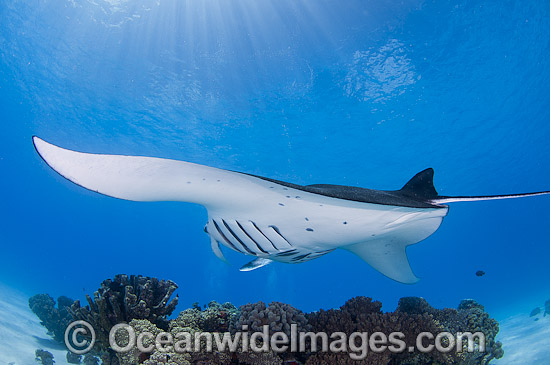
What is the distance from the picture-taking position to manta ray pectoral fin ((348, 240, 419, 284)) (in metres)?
4.04

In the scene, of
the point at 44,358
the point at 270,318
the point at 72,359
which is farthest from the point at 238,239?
the point at 72,359

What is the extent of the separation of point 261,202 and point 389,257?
9.01 ft

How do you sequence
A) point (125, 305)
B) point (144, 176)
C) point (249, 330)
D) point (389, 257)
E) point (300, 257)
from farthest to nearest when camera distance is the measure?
point (389, 257) → point (125, 305) → point (300, 257) → point (249, 330) → point (144, 176)

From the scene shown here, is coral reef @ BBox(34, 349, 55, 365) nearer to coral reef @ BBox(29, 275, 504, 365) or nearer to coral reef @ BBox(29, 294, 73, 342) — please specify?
coral reef @ BBox(29, 294, 73, 342)

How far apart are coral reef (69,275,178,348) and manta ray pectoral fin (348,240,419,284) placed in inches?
111

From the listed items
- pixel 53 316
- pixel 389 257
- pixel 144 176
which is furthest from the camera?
pixel 53 316

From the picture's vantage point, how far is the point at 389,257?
4.22 metres

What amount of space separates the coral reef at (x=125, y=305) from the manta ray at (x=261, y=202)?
1166 millimetres

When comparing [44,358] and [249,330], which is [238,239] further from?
[44,358]

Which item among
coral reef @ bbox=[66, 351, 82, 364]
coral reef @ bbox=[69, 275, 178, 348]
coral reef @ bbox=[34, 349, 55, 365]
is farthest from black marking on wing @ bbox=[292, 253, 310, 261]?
coral reef @ bbox=[66, 351, 82, 364]

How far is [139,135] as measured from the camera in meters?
22.0

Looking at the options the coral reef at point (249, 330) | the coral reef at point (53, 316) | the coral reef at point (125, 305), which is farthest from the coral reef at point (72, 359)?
the coral reef at point (249, 330)

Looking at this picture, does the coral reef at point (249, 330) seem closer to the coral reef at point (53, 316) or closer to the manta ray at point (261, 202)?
the manta ray at point (261, 202)

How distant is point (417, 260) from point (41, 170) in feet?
191
